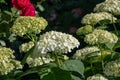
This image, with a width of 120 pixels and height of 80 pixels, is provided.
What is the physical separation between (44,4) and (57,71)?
3.31m

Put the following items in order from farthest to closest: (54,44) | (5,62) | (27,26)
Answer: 1. (27,26)
2. (5,62)
3. (54,44)

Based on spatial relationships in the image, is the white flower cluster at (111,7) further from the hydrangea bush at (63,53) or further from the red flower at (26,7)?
the red flower at (26,7)

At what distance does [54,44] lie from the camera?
2164 mm

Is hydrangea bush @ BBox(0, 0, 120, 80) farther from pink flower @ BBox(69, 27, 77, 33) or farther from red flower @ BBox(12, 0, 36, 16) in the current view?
pink flower @ BBox(69, 27, 77, 33)

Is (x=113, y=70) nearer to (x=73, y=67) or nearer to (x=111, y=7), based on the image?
(x=73, y=67)

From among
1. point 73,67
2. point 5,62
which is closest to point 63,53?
point 73,67

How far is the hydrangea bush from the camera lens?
2.21m

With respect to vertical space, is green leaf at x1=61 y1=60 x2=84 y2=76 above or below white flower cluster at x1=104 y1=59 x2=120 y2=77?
above

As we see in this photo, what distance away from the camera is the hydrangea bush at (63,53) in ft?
7.23

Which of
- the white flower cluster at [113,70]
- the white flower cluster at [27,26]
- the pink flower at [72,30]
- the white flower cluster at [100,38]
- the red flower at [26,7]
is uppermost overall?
the white flower cluster at [27,26]

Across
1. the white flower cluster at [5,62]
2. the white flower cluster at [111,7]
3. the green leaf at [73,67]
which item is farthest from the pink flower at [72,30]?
the green leaf at [73,67]

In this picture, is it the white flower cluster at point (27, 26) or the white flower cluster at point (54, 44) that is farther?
the white flower cluster at point (27, 26)

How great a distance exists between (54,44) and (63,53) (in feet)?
1.00

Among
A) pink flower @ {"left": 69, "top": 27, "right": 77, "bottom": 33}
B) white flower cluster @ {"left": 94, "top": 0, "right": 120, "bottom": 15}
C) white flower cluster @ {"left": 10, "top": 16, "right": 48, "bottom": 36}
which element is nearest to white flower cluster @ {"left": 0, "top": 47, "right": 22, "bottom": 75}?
white flower cluster @ {"left": 10, "top": 16, "right": 48, "bottom": 36}
